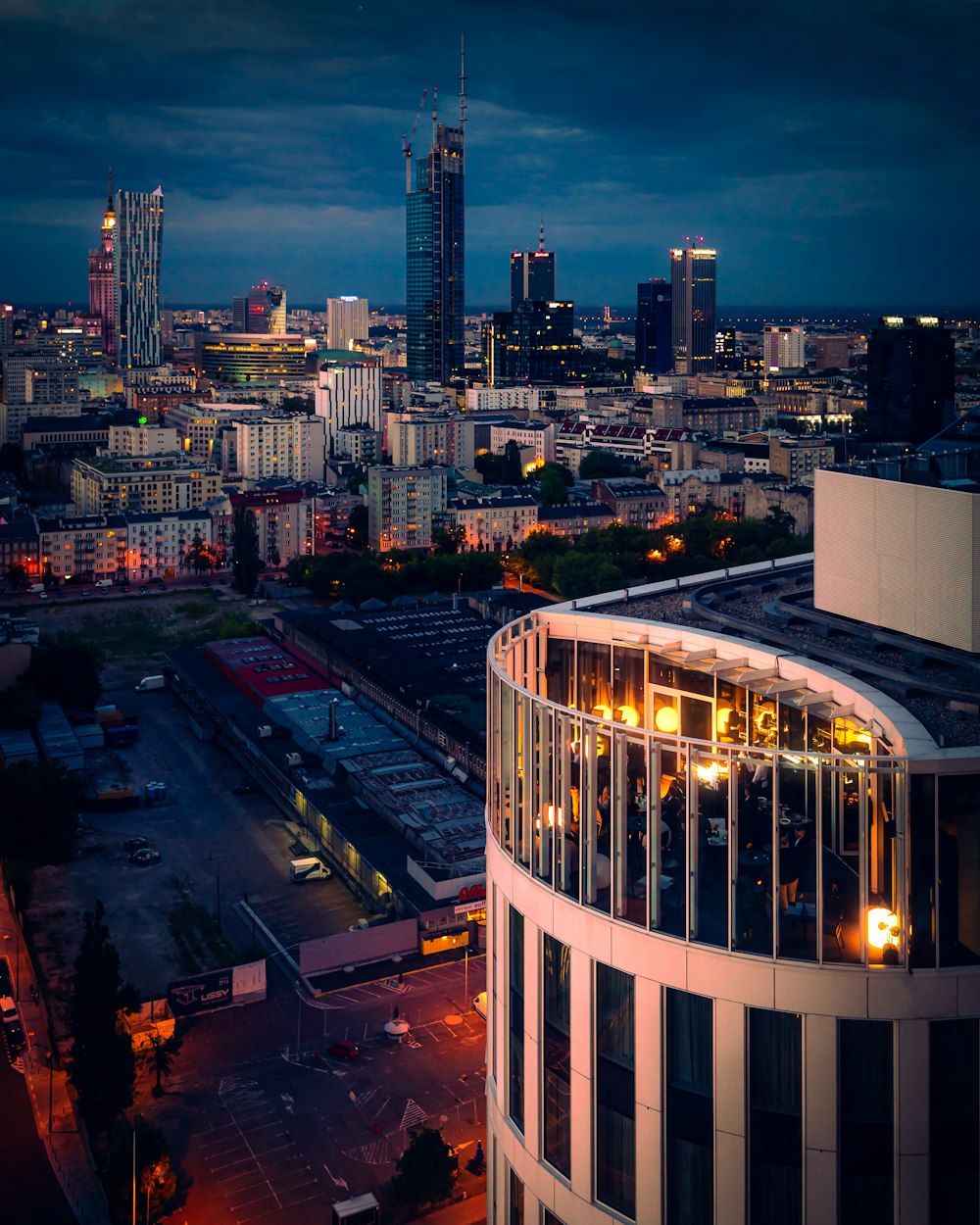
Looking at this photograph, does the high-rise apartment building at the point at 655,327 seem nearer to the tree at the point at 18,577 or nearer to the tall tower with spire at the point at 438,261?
the tall tower with spire at the point at 438,261

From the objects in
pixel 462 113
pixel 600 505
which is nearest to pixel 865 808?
pixel 600 505

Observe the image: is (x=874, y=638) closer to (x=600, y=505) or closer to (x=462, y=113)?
(x=600, y=505)

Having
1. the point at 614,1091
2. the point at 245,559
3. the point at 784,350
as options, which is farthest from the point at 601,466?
the point at 784,350

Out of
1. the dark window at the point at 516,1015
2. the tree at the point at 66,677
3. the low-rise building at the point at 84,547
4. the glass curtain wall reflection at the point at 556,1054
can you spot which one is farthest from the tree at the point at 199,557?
the glass curtain wall reflection at the point at 556,1054

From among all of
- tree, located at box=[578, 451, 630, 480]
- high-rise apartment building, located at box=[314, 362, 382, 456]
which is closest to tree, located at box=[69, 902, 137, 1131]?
tree, located at box=[578, 451, 630, 480]

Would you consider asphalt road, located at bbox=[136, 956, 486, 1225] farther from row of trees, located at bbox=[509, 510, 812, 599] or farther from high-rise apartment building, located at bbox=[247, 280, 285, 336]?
high-rise apartment building, located at bbox=[247, 280, 285, 336]
